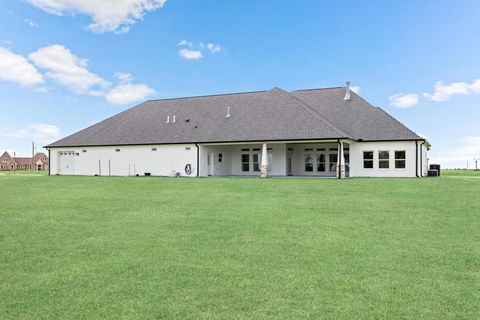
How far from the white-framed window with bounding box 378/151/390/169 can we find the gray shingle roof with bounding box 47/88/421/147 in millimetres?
1127

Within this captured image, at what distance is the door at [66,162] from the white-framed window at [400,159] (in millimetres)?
26849

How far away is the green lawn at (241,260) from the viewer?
5.32 metres

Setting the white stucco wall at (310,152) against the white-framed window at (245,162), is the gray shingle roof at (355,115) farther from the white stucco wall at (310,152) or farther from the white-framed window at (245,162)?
the white-framed window at (245,162)

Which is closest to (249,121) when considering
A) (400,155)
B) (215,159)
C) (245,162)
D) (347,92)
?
(245,162)

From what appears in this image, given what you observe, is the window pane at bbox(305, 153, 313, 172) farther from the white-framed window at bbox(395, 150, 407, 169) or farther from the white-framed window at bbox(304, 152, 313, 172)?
the white-framed window at bbox(395, 150, 407, 169)

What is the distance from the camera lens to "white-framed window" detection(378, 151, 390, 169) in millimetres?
29000

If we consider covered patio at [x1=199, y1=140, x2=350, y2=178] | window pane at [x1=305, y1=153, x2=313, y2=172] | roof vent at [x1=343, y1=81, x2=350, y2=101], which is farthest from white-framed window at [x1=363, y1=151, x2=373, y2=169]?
roof vent at [x1=343, y1=81, x2=350, y2=101]

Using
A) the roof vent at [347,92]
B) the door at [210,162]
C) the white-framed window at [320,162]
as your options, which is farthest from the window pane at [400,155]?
the door at [210,162]

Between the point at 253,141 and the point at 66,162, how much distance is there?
18576 mm

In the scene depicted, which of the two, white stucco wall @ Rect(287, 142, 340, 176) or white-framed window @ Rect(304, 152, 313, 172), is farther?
white-framed window @ Rect(304, 152, 313, 172)

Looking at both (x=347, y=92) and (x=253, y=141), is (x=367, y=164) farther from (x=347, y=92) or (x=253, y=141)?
(x=253, y=141)

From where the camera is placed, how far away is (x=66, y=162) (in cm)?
3744

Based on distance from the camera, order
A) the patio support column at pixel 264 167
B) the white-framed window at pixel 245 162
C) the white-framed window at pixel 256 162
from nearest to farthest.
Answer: the patio support column at pixel 264 167
the white-framed window at pixel 256 162
the white-framed window at pixel 245 162

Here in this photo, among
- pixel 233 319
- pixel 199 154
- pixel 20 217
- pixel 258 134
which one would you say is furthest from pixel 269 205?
pixel 199 154
